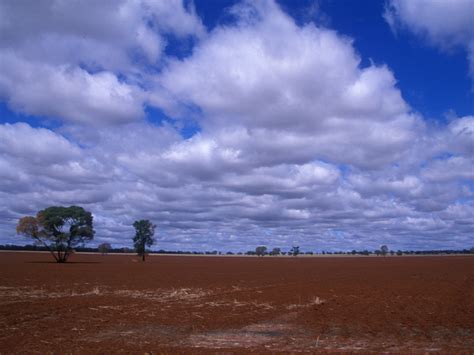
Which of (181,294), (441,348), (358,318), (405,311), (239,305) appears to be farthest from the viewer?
(181,294)

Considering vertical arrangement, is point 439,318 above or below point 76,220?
below

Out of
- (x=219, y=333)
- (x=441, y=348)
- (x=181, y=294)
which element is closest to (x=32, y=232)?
(x=181, y=294)

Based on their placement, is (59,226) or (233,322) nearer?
(233,322)

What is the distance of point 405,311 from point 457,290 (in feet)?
46.1

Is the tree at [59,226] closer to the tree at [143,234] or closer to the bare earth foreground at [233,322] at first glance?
the tree at [143,234]

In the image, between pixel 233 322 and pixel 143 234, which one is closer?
pixel 233 322

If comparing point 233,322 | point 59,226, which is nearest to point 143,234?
point 59,226

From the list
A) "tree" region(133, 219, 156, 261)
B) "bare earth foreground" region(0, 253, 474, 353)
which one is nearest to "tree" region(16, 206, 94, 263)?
"tree" region(133, 219, 156, 261)

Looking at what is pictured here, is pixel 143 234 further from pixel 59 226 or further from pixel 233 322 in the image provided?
pixel 233 322

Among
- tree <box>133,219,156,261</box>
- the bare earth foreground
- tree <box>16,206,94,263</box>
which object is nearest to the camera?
the bare earth foreground

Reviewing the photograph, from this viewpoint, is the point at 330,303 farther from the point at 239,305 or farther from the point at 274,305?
the point at 239,305

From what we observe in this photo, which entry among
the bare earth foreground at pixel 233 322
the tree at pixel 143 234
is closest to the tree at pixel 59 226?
the tree at pixel 143 234

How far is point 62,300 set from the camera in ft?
87.0

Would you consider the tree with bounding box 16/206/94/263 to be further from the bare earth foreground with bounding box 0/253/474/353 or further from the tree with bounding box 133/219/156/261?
the bare earth foreground with bounding box 0/253/474/353
